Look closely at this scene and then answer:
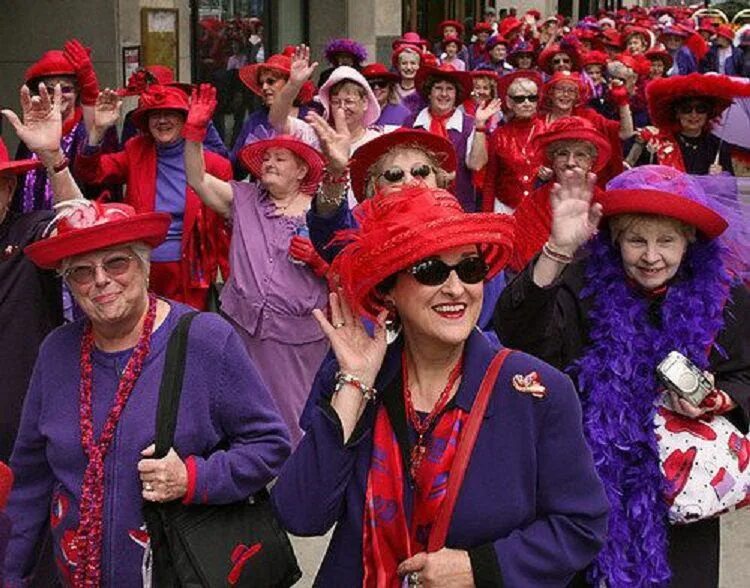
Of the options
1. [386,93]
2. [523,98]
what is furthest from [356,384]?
[386,93]

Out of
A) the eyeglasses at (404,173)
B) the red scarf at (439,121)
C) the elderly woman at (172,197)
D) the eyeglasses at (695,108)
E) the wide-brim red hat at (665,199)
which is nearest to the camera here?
the wide-brim red hat at (665,199)

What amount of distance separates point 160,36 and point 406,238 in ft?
26.8

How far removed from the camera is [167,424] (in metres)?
3.20

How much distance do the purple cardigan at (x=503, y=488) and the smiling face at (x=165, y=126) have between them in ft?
13.2

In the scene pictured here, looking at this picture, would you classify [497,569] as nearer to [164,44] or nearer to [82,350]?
[82,350]

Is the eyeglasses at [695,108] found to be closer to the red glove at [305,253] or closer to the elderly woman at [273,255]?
the elderly woman at [273,255]

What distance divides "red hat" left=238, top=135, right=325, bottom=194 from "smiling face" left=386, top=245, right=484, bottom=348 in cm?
307

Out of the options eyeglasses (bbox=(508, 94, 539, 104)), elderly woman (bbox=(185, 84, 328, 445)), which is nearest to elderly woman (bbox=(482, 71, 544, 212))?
eyeglasses (bbox=(508, 94, 539, 104))

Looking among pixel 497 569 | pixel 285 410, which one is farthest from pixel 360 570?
pixel 285 410

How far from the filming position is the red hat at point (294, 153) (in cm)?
588

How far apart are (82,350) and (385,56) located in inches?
563

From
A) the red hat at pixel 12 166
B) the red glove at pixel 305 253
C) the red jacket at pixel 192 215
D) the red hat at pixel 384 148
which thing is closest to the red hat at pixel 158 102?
the red jacket at pixel 192 215

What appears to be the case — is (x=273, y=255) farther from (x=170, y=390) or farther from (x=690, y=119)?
(x=170, y=390)

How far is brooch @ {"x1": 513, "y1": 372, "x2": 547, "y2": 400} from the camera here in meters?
2.75
